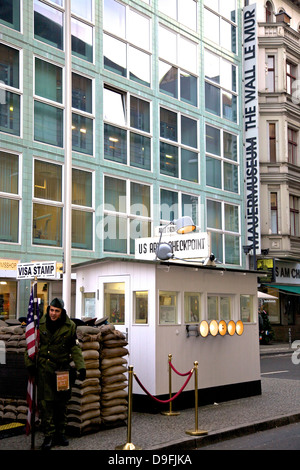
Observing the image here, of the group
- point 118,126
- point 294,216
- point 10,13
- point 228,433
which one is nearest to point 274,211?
point 294,216

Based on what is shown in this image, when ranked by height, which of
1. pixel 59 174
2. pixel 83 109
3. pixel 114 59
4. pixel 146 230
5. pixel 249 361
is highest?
pixel 114 59

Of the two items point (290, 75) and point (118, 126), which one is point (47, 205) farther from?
point (290, 75)

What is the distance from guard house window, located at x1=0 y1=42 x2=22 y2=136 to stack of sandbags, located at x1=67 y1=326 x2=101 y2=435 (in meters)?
12.6

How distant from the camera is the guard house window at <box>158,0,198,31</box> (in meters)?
28.4

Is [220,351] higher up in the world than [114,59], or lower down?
lower down

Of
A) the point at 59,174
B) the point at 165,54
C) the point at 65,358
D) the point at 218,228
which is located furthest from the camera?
the point at 218,228

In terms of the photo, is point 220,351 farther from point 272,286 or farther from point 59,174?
point 272,286

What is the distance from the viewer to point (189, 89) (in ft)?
95.3

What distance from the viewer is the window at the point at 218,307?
13102 millimetres

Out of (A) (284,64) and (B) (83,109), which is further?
(A) (284,64)

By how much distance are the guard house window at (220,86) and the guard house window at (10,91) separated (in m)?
11.3

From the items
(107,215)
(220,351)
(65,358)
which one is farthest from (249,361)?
(107,215)

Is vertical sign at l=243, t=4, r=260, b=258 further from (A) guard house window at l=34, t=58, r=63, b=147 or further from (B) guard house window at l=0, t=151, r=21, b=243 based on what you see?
(B) guard house window at l=0, t=151, r=21, b=243

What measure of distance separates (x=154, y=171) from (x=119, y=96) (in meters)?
3.45
